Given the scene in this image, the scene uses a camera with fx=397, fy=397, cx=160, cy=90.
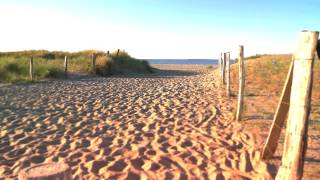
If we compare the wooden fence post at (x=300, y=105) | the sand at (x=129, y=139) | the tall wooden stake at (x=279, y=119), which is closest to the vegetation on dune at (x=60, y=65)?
the sand at (x=129, y=139)

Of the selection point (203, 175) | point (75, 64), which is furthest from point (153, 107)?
point (75, 64)

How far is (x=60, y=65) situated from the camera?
24.4 metres

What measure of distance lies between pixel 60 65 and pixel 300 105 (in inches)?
855

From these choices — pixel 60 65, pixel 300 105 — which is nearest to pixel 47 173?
pixel 300 105

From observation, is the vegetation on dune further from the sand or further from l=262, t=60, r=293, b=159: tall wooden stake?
l=262, t=60, r=293, b=159: tall wooden stake

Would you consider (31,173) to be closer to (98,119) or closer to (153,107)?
(98,119)

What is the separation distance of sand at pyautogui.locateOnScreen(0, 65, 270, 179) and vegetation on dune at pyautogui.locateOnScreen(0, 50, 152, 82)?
8543 millimetres

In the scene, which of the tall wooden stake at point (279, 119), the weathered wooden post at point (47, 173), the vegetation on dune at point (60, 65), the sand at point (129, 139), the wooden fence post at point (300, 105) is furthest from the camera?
the vegetation on dune at point (60, 65)

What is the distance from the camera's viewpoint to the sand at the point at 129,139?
18.3 ft

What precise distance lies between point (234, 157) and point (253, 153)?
40cm

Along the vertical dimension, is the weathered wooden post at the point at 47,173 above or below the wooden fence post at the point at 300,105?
below

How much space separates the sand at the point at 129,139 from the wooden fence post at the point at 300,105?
1.14 meters

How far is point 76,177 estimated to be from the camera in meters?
5.24

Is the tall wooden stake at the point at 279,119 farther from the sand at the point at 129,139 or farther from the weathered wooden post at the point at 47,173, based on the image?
the weathered wooden post at the point at 47,173
